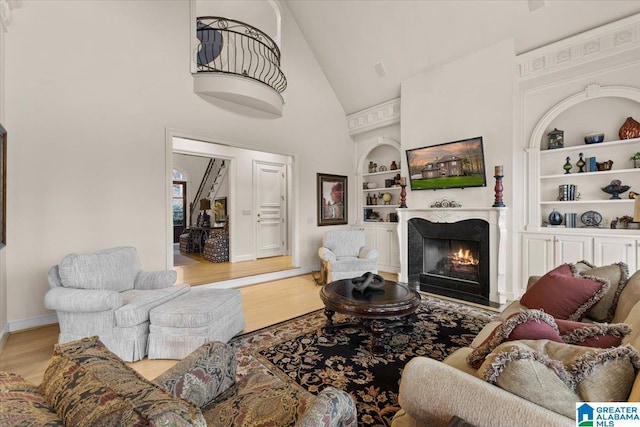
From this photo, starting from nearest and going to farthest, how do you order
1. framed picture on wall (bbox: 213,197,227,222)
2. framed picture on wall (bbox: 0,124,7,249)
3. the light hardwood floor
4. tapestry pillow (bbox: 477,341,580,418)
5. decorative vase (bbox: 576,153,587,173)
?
tapestry pillow (bbox: 477,341,580,418)
framed picture on wall (bbox: 0,124,7,249)
decorative vase (bbox: 576,153,587,173)
the light hardwood floor
framed picture on wall (bbox: 213,197,227,222)

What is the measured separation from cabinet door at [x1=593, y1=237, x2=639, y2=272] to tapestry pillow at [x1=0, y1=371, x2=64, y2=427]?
5028 millimetres

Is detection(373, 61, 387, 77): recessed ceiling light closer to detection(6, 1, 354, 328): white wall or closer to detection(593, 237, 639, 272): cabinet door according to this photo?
detection(6, 1, 354, 328): white wall

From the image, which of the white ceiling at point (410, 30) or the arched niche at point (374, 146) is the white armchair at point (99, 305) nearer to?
→ the arched niche at point (374, 146)

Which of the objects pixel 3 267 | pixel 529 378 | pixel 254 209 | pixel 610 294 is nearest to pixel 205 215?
pixel 254 209

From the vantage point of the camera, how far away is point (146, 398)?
689 millimetres

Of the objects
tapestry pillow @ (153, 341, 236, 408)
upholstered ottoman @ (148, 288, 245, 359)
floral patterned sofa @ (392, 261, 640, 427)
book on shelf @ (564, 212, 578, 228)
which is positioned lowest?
upholstered ottoman @ (148, 288, 245, 359)

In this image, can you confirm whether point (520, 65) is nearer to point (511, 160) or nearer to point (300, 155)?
point (511, 160)

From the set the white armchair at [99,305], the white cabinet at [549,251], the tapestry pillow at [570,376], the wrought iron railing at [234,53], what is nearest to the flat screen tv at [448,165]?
the white cabinet at [549,251]

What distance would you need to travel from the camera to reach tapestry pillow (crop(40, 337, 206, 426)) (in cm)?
64

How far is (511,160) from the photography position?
4141mm

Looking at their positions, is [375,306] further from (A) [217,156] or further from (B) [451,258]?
(A) [217,156]

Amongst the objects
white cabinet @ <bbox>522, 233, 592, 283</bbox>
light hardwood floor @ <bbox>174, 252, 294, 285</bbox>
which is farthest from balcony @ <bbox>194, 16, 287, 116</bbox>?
white cabinet @ <bbox>522, 233, 592, 283</bbox>

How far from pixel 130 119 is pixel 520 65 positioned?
18.1 ft

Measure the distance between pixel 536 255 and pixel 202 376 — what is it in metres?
4.56
